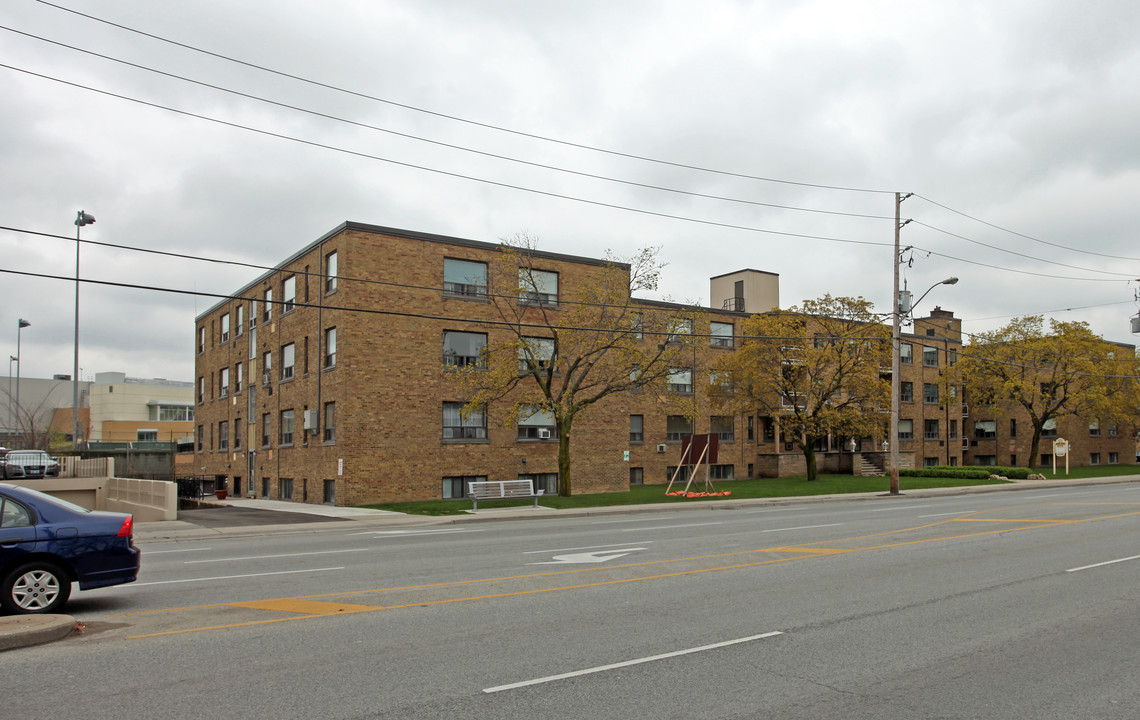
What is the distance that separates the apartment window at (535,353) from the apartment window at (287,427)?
10374 millimetres

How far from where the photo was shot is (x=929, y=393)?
61.4m

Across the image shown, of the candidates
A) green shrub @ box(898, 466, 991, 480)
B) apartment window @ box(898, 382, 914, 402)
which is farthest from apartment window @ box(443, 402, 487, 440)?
apartment window @ box(898, 382, 914, 402)

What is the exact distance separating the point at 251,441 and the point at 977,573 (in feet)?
120

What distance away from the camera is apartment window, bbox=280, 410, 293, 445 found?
36.6m

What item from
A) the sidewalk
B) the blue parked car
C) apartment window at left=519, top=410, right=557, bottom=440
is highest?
apartment window at left=519, top=410, right=557, bottom=440

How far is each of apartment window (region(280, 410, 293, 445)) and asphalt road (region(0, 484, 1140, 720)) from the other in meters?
21.7

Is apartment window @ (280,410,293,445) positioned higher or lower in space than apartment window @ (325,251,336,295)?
lower

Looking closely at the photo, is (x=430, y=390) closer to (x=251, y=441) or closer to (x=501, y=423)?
(x=501, y=423)

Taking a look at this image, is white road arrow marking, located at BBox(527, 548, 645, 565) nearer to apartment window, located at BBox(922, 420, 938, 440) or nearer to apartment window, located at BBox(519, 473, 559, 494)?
apartment window, located at BBox(519, 473, 559, 494)

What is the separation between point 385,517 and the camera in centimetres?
2522

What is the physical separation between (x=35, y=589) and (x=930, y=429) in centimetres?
6114

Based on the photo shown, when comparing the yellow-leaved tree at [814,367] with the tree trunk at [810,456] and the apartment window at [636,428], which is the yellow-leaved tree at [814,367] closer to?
the tree trunk at [810,456]

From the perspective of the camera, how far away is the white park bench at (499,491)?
27469 mm

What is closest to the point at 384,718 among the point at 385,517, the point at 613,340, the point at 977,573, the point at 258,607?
the point at 258,607
